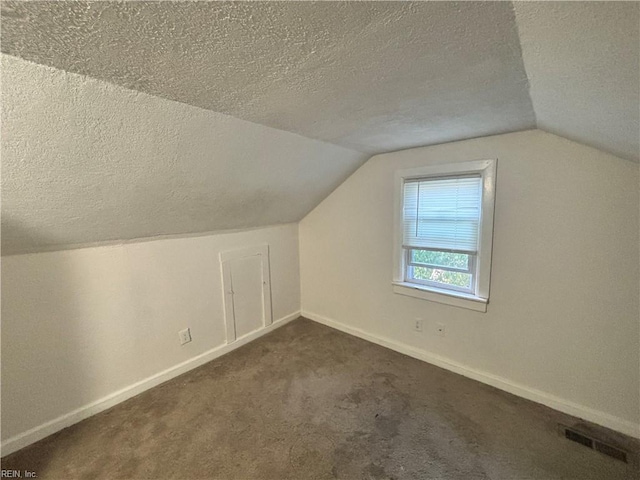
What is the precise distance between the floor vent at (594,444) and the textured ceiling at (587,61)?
1.68 meters

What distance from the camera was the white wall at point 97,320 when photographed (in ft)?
5.41

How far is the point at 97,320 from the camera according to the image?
194cm

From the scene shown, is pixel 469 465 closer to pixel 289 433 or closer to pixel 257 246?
pixel 289 433

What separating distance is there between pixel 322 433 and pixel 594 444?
161 centimetres

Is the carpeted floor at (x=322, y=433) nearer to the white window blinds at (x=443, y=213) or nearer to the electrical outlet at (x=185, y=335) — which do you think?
the electrical outlet at (x=185, y=335)

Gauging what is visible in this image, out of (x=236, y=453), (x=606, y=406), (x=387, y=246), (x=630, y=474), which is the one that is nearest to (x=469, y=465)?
(x=630, y=474)

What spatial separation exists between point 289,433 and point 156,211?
5.62ft

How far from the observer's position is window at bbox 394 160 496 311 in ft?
A: 6.88

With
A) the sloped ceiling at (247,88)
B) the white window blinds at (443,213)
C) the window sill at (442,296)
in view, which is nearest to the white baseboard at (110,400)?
the sloped ceiling at (247,88)

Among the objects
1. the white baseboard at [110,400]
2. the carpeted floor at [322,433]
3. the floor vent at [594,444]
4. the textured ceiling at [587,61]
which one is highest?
the textured ceiling at [587,61]

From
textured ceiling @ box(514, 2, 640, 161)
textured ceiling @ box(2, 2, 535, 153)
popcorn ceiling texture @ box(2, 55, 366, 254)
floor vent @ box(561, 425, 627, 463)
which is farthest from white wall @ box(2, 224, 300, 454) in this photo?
floor vent @ box(561, 425, 627, 463)

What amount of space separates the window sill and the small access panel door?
141cm

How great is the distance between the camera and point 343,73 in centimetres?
101

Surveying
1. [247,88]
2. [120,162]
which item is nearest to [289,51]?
[247,88]
